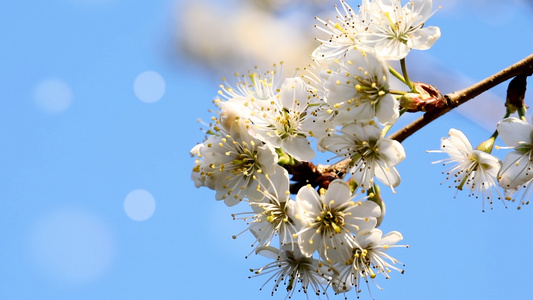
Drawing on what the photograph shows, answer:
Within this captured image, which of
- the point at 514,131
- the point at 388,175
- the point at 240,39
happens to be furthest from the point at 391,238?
the point at 240,39

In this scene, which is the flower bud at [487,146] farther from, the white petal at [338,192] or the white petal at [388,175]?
the white petal at [338,192]

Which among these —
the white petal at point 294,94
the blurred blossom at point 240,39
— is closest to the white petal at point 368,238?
the white petal at point 294,94

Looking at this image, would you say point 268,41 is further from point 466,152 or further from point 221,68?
point 466,152

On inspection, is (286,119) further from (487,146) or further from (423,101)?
(487,146)

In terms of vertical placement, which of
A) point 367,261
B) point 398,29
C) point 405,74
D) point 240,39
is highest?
point 240,39

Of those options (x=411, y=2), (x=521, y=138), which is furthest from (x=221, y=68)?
(x=521, y=138)

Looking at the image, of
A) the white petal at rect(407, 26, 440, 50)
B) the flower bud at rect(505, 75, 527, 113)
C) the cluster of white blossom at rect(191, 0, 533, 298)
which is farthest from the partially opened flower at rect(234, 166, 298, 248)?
the flower bud at rect(505, 75, 527, 113)
